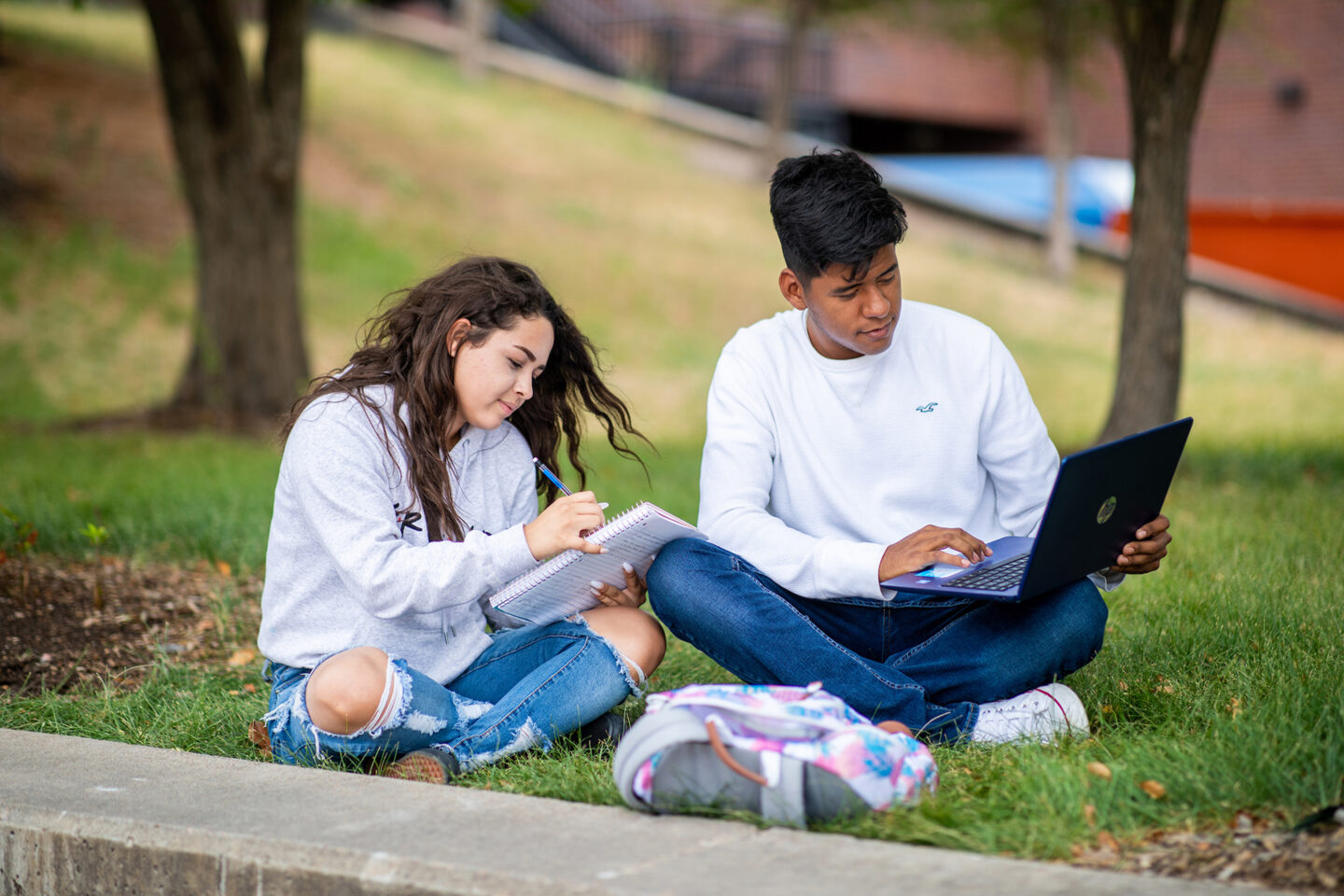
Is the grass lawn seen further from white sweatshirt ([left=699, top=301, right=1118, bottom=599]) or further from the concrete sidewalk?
white sweatshirt ([left=699, top=301, right=1118, bottom=599])

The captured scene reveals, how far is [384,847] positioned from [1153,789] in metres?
1.40

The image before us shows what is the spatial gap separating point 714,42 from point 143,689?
22633 mm

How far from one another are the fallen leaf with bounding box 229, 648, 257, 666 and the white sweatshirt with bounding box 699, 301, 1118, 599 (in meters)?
1.74

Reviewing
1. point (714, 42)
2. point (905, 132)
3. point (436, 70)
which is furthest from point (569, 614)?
point (905, 132)

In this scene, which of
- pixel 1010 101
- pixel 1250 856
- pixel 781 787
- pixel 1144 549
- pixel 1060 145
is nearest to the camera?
pixel 1250 856

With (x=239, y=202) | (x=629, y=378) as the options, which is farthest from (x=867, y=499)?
(x=629, y=378)

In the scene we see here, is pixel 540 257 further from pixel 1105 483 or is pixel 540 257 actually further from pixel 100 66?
pixel 1105 483

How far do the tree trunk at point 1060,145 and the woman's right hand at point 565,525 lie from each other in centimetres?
1492

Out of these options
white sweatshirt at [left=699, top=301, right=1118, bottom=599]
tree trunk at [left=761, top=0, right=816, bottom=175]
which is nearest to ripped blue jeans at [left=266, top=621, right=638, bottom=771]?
white sweatshirt at [left=699, top=301, right=1118, bottom=599]

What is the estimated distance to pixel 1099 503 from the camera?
2.76 meters

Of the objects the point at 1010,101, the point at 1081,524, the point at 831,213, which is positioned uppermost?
the point at 1010,101

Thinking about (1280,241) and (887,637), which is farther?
(1280,241)

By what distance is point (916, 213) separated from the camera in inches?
796

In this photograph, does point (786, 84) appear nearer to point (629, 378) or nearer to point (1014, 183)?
point (1014, 183)
